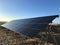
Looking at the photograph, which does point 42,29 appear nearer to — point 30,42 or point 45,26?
point 45,26

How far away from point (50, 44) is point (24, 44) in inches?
55.6

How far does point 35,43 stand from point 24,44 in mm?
612

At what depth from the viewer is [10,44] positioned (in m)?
6.87

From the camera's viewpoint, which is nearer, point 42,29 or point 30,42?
point 42,29

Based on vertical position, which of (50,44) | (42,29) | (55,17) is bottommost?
(50,44)

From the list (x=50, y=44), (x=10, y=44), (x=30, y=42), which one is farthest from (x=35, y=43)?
(x=10, y=44)

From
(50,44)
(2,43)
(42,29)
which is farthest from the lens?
(2,43)

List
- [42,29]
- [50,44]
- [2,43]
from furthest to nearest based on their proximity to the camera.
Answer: [2,43]
[50,44]
[42,29]

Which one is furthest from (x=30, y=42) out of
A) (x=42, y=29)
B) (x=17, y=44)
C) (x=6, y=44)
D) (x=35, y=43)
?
(x=42, y=29)

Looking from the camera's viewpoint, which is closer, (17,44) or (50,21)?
(50,21)

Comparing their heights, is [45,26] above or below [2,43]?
above

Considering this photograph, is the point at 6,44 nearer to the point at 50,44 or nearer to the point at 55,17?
the point at 50,44

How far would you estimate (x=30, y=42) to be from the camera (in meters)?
7.04

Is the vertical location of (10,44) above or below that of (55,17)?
below
